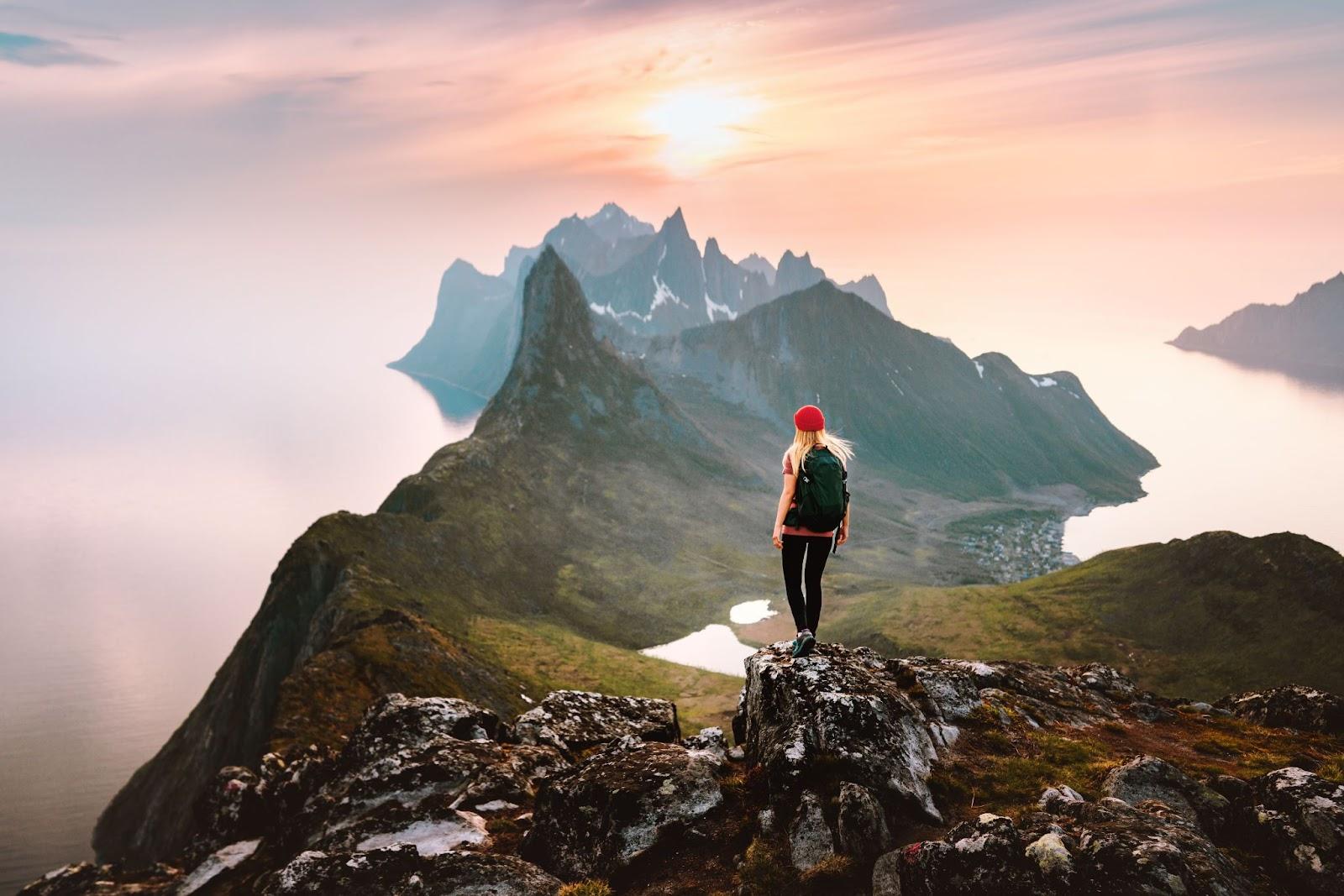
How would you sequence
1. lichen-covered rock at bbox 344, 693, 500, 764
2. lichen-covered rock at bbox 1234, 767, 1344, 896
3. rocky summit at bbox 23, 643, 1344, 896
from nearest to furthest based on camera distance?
rocky summit at bbox 23, 643, 1344, 896 → lichen-covered rock at bbox 1234, 767, 1344, 896 → lichen-covered rock at bbox 344, 693, 500, 764

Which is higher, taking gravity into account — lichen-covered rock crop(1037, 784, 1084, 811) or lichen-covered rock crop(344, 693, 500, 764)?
lichen-covered rock crop(1037, 784, 1084, 811)

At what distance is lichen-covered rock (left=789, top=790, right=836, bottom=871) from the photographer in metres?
15.2

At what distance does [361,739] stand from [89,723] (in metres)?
234

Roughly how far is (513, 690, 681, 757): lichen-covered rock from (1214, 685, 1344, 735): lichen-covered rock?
26173 mm

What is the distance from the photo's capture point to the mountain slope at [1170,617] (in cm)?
12250

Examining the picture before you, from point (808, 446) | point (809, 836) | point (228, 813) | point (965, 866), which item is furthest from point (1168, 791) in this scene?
point (228, 813)

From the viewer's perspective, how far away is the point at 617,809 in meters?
17.9

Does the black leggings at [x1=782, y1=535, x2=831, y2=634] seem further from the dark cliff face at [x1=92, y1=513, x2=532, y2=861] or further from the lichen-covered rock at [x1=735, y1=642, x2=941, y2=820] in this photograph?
the dark cliff face at [x1=92, y1=513, x2=532, y2=861]

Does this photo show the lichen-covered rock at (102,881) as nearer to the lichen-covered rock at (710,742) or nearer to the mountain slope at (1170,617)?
the lichen-covered rock at (710,742)

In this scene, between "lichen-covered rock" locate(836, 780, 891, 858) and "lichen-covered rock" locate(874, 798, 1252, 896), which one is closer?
"lichen-covered rock" locate(874, 798, 1252, 896)

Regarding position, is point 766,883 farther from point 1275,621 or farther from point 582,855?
point 1275,621

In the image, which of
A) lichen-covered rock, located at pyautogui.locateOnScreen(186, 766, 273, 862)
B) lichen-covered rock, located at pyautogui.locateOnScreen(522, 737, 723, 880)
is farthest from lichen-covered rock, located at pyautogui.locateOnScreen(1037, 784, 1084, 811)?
lichen-covered rock, located at pyautogui.locateOnScreen(186, 766, 273, 862)

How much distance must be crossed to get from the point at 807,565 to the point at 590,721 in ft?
54.4

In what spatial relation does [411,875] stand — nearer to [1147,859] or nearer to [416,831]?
[416,831]
